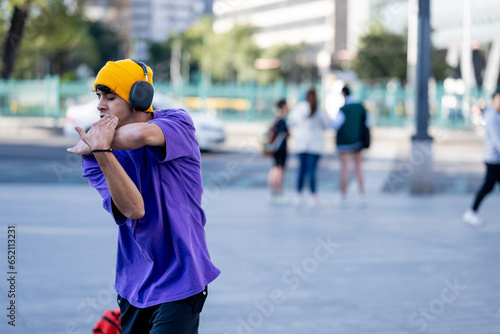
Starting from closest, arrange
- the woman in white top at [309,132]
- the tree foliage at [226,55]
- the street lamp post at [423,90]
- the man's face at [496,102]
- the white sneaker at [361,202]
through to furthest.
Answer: the man's face at [496,102], the woman in white top at [309,132], the white sneaker at [361,202], the street lamp post at [423,90], the tree foliage at [226,55]

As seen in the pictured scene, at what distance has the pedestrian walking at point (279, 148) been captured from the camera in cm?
1149

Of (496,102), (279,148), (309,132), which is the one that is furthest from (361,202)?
(496,102)

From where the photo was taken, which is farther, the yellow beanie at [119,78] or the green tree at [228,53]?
the green tree at [228,53]

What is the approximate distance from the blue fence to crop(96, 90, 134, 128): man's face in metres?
25.2

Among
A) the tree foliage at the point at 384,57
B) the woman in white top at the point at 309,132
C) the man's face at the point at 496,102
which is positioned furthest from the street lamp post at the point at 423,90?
the tree foliage at the point at 384,57

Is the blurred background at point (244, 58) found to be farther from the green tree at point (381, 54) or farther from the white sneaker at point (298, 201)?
the white sneaker at point (298, 201)

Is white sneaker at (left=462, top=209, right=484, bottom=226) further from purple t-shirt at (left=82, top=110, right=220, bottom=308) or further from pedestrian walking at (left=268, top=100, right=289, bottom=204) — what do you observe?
purple t-shirt at (left=82, top=110, right=220, bottom=308)

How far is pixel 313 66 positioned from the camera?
346ft

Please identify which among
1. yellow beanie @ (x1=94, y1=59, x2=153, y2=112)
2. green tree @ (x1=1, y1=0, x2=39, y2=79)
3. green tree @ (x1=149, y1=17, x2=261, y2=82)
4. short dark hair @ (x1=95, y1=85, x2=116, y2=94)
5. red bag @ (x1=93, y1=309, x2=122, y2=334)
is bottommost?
red bag @ (x1=93, y1=309, x2=122, y2=334)

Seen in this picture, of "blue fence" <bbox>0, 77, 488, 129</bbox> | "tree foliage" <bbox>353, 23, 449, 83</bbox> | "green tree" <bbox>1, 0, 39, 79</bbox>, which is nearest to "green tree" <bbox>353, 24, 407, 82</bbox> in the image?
"tree foliage" <bbox>353, 23, 449, 83</bbox>

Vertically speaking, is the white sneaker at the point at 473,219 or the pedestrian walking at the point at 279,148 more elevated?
the pedestrian walking at the point at 279,148

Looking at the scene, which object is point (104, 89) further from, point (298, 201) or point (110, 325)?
point (298, 201)

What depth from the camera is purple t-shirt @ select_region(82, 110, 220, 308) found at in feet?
9.25

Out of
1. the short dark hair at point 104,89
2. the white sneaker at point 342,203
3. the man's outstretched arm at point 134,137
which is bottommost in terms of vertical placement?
the white sneaker at point 342,203
